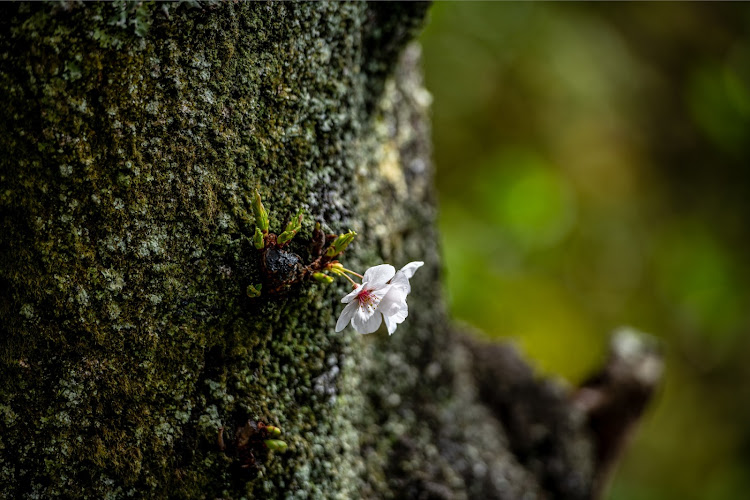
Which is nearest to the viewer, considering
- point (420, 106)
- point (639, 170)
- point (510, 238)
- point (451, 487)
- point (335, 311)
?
point (335, 311)

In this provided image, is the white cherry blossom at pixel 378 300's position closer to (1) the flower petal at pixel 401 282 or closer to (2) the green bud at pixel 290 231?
(1) the flower petal at pixel 401 282

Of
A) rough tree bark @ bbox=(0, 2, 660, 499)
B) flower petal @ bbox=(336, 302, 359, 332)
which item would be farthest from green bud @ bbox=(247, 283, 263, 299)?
flower petal @ bbox=(336, 302, 359, 332)

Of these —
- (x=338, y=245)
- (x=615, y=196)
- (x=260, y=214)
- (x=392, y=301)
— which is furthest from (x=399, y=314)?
(x=615, y=196)

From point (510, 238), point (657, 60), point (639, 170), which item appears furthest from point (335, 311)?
point (657, 60)

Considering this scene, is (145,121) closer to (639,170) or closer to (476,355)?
(476,355)

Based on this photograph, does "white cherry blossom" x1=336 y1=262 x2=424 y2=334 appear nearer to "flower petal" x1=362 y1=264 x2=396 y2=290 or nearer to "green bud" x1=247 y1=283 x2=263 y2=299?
"flower petal" x1=362 y1=264 x2=396 y2=290
